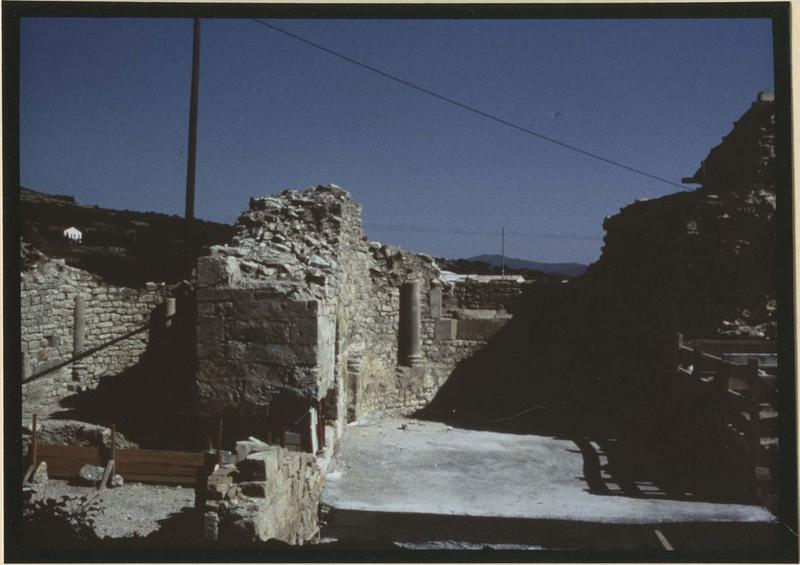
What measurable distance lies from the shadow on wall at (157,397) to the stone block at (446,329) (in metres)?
5.55

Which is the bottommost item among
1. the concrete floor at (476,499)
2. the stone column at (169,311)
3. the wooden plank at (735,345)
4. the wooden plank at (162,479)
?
the concrete floor at (476,499)

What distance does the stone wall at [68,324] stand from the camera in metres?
11.4

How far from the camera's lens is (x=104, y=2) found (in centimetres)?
528

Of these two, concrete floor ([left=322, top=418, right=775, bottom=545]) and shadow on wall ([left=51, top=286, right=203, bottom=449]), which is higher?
shadow on wall ([left=51, top=286, right=203, bottom=449])

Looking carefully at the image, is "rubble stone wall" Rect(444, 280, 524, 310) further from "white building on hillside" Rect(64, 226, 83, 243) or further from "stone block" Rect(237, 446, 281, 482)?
"stone block" Rect(237, 446, 281, 482)

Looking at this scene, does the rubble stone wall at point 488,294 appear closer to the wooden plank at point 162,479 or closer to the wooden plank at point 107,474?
the wooden plank at point 162,479

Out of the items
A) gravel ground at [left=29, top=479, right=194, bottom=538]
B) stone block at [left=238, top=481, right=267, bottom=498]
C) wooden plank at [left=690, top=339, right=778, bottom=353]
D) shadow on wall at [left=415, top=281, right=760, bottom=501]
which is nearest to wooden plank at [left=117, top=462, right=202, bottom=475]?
gravel ground at [left=29, top=479, right=194, bottom=538]

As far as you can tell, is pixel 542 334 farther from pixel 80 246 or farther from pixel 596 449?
pixel 80 246

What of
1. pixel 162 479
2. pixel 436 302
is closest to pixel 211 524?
pixel 162 479

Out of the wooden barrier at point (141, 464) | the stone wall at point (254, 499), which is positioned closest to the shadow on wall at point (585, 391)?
the stone wall at point (254, 499)

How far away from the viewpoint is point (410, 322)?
13.6m

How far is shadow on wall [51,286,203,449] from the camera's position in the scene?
24.0ft

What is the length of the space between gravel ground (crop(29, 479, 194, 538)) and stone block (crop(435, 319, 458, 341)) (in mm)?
7990

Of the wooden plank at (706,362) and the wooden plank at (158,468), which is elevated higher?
the wooden plank at (706,362)
